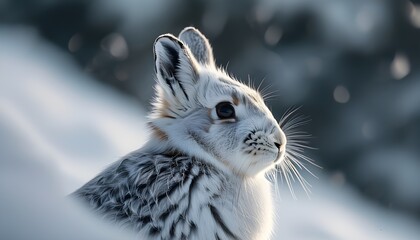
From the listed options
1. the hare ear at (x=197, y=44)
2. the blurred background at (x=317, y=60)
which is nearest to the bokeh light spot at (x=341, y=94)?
the blurred background at (x=317, y=60)

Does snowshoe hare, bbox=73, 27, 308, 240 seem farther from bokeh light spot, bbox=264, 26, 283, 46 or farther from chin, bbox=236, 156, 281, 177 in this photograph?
bokeh light spot, bbox=264, 26, 283, 46

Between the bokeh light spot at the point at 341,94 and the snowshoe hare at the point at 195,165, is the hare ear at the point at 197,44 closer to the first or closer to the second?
the snowshoe hare at the point at 195,165

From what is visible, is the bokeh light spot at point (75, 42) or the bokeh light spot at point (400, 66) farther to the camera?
the bokeh light spot at point (400, 66)

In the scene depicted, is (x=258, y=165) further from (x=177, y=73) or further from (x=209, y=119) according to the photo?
(x=177, y=73)

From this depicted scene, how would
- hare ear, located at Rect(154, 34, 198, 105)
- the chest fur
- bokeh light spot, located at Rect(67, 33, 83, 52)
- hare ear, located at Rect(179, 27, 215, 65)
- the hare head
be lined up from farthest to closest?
bokeh light spot, located at Rect(67, 33, 83, 52) → hare ear, located at Rect(179, 27, 215, 65) → hare ear, located at Rect(154, 34, 198, 105) → the hare head → the chest fur

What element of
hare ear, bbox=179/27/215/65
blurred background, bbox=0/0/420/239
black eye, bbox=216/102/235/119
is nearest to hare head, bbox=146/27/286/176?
black eye, bbox=216/102/235/119

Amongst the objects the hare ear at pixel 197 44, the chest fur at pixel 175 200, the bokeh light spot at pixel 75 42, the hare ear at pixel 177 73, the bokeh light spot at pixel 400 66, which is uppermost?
the bokeh light spot at pixel 400 66

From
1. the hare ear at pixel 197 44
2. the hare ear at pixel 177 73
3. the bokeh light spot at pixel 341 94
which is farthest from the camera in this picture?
the bokeh light spot at pixel 341 94

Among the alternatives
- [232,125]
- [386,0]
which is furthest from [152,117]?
[386,0]
